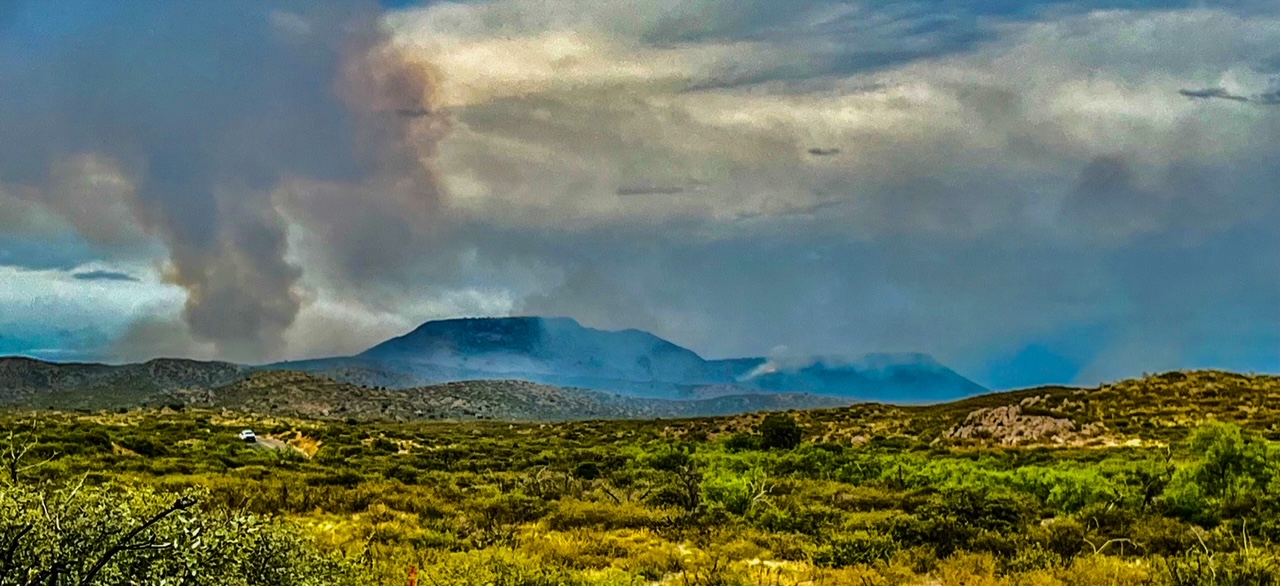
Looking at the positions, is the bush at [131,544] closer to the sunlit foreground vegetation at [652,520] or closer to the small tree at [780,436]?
the sunlit foreground vegetation at [652,520]

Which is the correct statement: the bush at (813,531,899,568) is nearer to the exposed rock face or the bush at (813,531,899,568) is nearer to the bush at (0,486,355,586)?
the bush at (0,486,355,586)

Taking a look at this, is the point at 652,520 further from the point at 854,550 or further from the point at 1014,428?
the point at 1014,428

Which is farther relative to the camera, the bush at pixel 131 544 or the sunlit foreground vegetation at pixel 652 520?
the sunlit foreground vegetation at pixel 652 520

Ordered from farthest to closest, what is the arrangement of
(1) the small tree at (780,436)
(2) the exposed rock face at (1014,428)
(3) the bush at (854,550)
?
(2) the exposed rock face at (1014,428), (1) the small tree at (780,436), (3) the bush at (854,550)

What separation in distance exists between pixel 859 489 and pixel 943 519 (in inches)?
325

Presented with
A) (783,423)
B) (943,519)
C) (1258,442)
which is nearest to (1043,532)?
(943,519)

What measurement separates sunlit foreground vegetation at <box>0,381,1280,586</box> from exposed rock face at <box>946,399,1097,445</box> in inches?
484

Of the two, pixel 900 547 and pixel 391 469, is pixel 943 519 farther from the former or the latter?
pixel 391 469

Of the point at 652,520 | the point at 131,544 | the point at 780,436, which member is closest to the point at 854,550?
the point at 652,520

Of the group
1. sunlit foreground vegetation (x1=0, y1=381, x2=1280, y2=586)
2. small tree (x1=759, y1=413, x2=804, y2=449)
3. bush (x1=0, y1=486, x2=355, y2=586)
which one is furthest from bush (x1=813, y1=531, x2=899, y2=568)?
small tree (x1=759, y1=413, x2=804, y2=449)

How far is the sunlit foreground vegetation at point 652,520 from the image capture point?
799 cm

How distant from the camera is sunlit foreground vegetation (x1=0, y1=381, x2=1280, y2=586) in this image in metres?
7.99

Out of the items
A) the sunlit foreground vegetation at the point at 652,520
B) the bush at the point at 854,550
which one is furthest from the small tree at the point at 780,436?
the bush at the point at 854,550

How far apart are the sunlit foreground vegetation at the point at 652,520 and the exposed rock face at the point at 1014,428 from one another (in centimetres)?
1230
